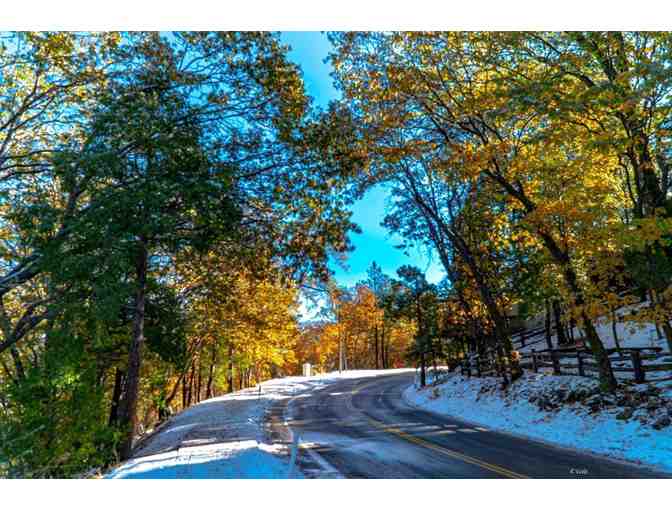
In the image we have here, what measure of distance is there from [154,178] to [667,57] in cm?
767

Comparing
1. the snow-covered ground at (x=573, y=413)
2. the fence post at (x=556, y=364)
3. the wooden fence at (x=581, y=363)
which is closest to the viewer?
the snow-covered ground at (x=573, y=413)

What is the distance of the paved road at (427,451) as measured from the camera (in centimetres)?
598

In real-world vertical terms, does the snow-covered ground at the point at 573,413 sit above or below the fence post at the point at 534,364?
below

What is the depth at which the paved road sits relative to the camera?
5.98 metres

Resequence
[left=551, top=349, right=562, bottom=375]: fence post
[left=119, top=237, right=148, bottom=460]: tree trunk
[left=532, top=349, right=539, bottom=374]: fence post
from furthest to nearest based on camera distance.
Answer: [left=532, top=349, right=539, bottom=374]: fence post → [left=551, top=349, right=562, bottom=375]: fence post → [left=119, top=237, right=148, bottom=460]: tree trunk

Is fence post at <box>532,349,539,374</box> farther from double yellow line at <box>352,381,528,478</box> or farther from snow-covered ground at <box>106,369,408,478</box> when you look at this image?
snow-covered ground at <box>106,369,408,478</box>

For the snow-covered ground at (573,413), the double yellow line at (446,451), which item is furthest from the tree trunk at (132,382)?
the snow-covered ground at (573,413)

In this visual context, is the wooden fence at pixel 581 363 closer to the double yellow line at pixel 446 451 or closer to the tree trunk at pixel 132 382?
the double yellow line at pixel 446 451

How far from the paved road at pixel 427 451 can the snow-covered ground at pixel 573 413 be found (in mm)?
616

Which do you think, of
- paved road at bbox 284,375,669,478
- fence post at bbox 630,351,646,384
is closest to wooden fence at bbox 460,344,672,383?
fence post at bbox 630,351,646,384

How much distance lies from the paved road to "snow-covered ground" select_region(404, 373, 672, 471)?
616 mm

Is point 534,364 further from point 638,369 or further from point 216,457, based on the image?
point 216,457

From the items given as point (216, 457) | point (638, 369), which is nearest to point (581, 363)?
point (638, 369)
